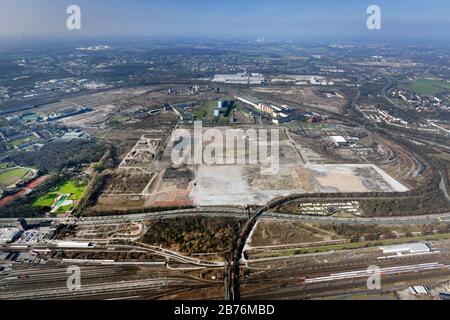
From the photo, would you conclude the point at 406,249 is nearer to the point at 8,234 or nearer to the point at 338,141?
the point at 338,141

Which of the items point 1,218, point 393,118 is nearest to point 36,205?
point 1,218

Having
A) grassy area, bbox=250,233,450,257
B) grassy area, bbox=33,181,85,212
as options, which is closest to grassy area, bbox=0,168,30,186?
grassy area, bbox=33,181,85,212

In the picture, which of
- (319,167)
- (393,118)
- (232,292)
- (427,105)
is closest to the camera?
(232,292)

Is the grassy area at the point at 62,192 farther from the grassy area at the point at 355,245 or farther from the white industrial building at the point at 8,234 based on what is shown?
the grassy area at the point at 355,245

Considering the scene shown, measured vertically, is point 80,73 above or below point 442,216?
above

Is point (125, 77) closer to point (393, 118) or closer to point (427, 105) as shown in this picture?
point (393, 118)

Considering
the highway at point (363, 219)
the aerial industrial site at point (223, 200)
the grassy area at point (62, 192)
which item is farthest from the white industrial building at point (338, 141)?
the grassy area at point (62, 192)
